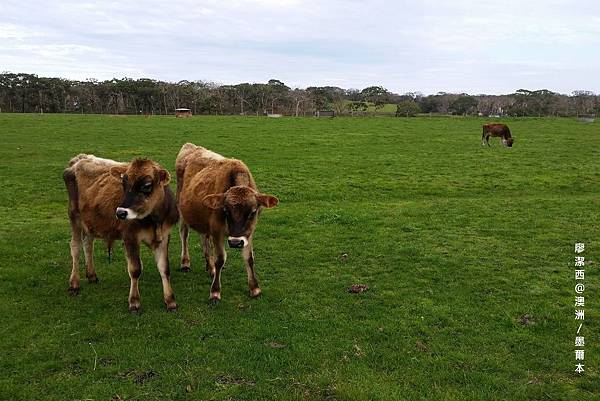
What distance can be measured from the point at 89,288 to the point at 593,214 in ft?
39.2

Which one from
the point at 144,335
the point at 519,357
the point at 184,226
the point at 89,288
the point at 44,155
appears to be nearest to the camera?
the point at 519,357

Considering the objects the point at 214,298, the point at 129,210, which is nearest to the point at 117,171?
the point at 129,210

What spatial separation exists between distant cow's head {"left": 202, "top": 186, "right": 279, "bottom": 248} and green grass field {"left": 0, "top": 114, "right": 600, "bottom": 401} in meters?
1.20

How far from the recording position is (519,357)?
5824mm

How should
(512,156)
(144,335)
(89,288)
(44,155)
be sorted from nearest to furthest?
(144,335)
(89,288)
(44,155)
(512,156)

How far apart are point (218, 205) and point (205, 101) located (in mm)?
102609

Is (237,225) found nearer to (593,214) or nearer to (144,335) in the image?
(144,335)

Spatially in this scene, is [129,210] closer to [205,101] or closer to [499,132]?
[499,132]

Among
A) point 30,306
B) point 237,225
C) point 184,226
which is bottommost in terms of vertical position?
point 30,306

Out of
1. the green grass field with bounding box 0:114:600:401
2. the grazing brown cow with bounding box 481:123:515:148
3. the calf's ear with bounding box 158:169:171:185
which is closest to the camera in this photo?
the green grass field with bounding box 0:114:600:401

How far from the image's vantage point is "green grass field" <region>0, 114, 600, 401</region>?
5.35 metres

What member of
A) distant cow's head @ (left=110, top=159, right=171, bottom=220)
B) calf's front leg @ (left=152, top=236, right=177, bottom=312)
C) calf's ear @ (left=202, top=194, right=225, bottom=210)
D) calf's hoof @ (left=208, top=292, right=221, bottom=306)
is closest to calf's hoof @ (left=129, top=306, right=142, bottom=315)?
calf's front leg @ (left=152, top=236, right=177, bottom=312)

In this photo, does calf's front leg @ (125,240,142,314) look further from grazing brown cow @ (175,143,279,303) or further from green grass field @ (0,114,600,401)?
grazing brown cow @ (175,143,279,303)

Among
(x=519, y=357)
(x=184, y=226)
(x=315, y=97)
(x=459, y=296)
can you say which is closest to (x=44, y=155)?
(x=184, y=226)
